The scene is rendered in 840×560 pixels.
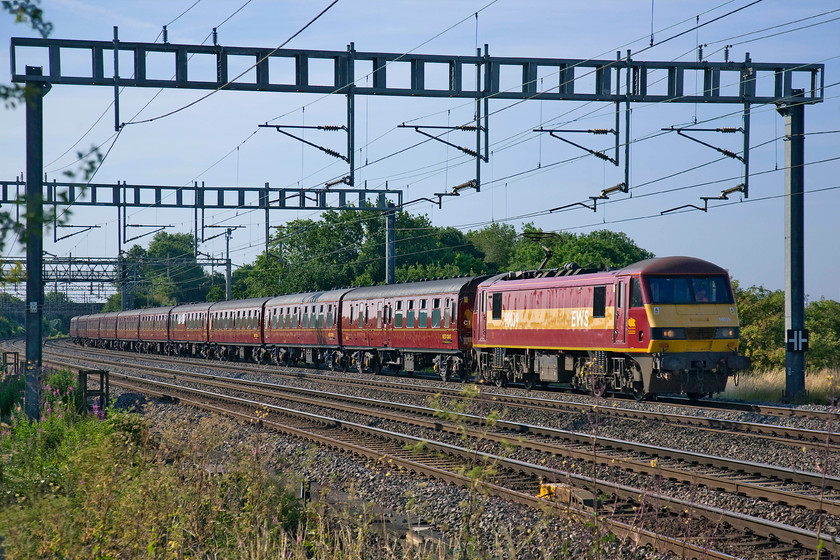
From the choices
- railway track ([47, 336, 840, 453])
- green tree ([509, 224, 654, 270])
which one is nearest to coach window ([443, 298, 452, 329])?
railway track ([47, 336, 840, 453])

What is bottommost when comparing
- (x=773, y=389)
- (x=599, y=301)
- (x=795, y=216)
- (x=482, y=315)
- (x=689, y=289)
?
(x=773, y=389)

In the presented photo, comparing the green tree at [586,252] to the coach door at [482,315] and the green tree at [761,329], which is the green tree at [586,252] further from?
the coach door at [482,315]

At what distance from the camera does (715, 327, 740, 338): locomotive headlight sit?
62.3ft

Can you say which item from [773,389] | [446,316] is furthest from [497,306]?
[773,389]

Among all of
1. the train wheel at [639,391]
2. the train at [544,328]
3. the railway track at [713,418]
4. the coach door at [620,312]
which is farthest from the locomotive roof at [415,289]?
the train wheel at [639,391]

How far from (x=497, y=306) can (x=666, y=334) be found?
276 inches

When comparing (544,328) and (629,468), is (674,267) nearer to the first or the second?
(544,328)

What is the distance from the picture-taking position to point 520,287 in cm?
2386

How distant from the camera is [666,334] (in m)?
18.5

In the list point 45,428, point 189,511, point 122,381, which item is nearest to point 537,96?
point 45,428

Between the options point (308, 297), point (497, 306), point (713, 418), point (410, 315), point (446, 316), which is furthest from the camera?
point (308, 297)

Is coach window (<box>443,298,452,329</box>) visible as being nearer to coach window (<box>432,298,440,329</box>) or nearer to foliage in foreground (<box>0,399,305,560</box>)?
coach window (<box>432,298,440,329</box>)

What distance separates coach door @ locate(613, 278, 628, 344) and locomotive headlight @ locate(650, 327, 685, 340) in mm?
879

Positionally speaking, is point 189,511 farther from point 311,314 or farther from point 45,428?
point 311,314
